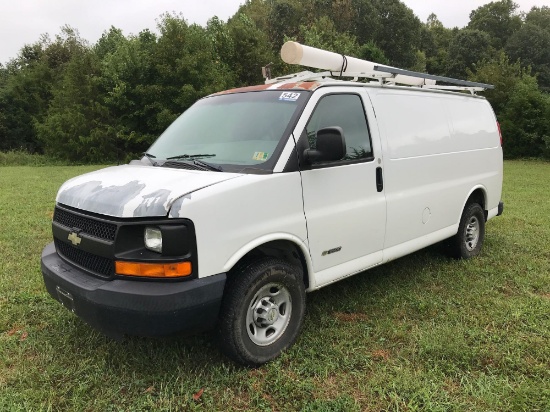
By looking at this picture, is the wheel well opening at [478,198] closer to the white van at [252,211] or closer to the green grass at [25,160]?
the white van at [252,211]

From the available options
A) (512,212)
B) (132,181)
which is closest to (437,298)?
(132,181)

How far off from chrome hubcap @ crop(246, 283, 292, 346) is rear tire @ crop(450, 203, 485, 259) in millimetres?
2971

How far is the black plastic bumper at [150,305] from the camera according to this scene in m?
2.73

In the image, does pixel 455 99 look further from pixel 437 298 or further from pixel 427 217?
pixel 437 298

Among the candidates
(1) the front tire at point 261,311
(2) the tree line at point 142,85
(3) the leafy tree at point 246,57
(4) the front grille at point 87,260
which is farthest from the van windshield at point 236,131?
(3) the leafy tree at point 246,57

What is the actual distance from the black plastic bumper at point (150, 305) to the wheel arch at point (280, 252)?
0.60ft

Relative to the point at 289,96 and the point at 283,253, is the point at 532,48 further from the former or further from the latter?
the point at 283,253

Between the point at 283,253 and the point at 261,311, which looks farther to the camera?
the point at 283,253

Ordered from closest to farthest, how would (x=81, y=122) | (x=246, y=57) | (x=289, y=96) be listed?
(x=289, y=96) < (x=81, y=122) < (x=246, y=57)

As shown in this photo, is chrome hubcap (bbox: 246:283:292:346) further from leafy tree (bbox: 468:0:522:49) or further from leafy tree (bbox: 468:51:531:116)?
leafy tree (bbox: 468:0:522:49)

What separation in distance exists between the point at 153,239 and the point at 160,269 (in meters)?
0.19

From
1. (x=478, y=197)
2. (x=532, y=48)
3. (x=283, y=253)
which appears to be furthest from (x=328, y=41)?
(x=283, y=253)

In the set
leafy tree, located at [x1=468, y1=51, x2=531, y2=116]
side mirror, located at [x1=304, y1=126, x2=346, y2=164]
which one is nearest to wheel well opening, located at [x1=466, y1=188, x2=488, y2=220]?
side mirror, located at [x1=304, y1=126, x2=346, y2=164]

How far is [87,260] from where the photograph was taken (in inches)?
124
